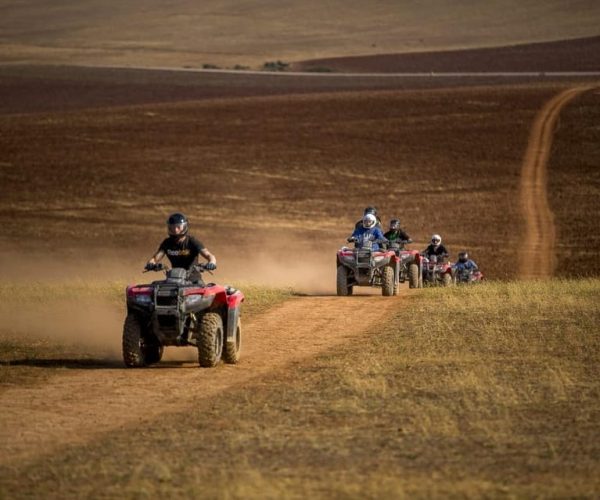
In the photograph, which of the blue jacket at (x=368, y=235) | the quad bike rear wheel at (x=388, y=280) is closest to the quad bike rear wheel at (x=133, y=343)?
the quad bike rear wheel at (x=388, y=280)

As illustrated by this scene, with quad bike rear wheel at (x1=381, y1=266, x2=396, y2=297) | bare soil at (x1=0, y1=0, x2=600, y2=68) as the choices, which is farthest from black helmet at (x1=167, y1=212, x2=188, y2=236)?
bare soil at (x1=0, y1=0, x2=600, y2=68)

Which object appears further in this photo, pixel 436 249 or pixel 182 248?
pixel 436 249

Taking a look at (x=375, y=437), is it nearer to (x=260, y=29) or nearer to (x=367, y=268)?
(x=367, y=268)

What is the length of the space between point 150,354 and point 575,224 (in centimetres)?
3799

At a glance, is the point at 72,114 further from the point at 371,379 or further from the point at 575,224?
the point at 371,379

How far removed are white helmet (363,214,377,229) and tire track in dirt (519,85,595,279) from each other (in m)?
13.5

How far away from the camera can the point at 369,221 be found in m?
30.2

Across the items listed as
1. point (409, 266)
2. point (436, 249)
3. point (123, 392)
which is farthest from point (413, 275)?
point (123, 392)

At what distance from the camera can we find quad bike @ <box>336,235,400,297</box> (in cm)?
2920

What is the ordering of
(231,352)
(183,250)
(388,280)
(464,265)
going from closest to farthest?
(231,352) < (183,250) < (388,280) < (464,265)

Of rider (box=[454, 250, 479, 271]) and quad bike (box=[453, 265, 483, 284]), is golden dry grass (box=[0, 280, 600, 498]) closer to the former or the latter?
quad bike (box=[453, 265, 483, 284])

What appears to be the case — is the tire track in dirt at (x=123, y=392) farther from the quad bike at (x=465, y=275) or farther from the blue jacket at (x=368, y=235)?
the quad bike at (x=465, y=275)

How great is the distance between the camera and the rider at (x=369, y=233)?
2995cm

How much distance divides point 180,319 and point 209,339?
46 cm
